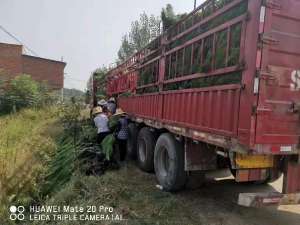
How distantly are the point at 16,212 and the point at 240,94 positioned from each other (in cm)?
431

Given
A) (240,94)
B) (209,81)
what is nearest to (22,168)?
(209,81)

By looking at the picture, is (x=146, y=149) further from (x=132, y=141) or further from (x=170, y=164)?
(x=170, y=164)

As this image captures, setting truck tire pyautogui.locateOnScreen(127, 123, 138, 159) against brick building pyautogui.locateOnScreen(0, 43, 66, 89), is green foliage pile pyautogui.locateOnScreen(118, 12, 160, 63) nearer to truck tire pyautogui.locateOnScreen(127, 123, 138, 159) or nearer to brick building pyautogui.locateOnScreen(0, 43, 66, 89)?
brick building pyautogui.locateOnScreen(0, 43, 66, 89)

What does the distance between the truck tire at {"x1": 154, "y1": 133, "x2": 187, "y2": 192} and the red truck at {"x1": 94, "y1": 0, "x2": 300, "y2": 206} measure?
0.7 inches

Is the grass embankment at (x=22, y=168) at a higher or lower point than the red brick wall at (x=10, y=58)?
lower

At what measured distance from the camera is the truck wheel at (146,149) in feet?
23.7

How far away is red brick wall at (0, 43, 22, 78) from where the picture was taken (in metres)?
25.6

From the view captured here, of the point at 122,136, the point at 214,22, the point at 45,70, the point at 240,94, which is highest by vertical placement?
the point at 45,70

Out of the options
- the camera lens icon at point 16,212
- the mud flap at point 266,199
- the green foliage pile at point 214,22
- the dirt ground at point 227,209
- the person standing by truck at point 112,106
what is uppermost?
the green foliage pile at point 214,22

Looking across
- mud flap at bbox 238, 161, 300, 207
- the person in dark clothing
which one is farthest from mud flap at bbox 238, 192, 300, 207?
the person in dark clothing

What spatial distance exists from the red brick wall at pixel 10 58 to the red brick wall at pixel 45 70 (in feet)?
17.2

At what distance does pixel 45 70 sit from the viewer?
3297 cm

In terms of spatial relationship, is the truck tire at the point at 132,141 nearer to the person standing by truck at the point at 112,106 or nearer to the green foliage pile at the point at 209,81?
the person standing by truck at the point at 112,106

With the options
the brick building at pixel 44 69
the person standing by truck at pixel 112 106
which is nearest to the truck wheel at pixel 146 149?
the person standing by truck at pixel 112 106
